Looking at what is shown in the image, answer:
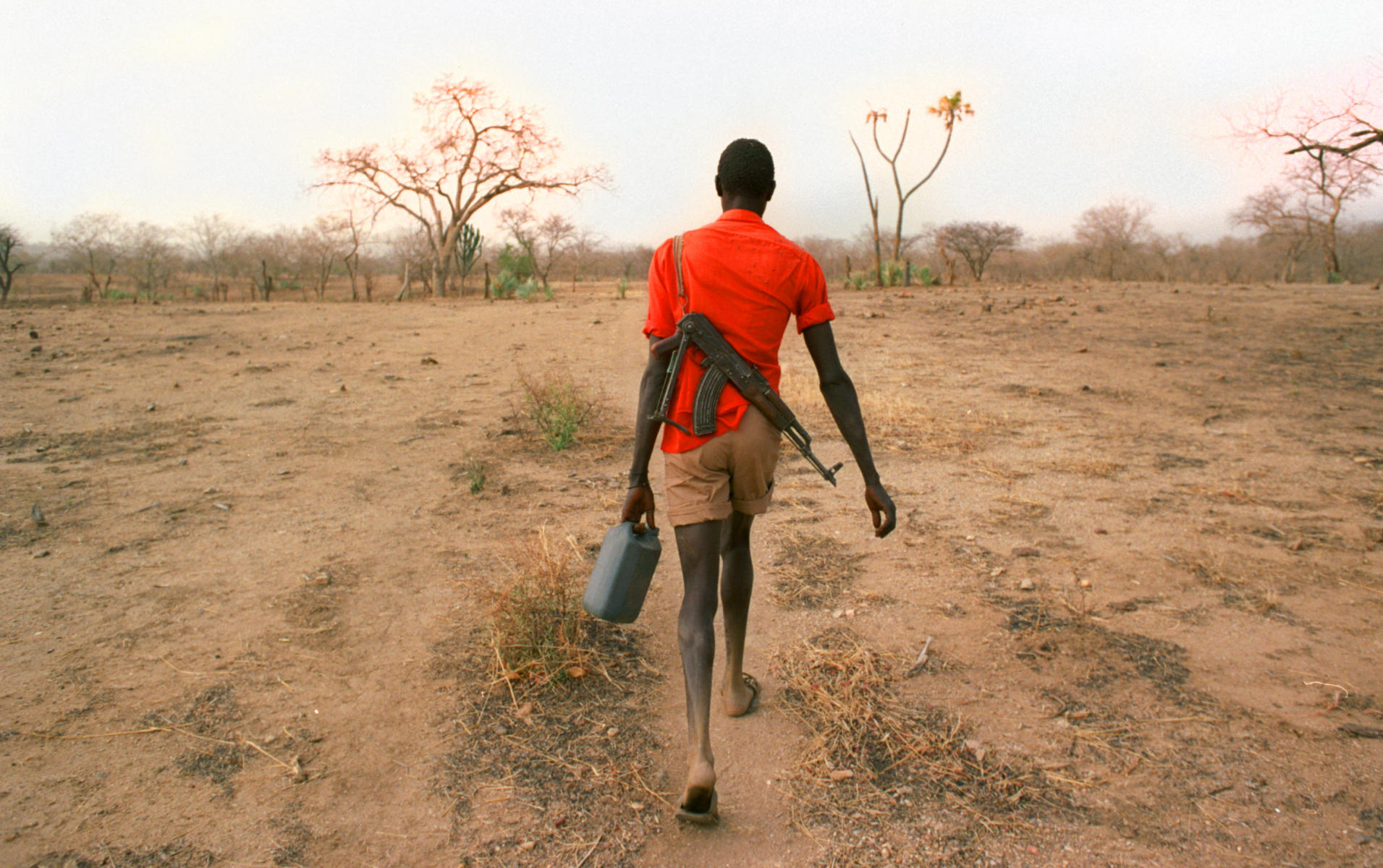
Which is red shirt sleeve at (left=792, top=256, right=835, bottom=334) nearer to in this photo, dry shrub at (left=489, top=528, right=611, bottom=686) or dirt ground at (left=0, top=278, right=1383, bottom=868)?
dirt ground at (left=0, top=278, right=1383, bottom=868)

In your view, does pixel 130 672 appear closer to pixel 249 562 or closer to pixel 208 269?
pixel 249 562

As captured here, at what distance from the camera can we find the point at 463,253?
2967cm

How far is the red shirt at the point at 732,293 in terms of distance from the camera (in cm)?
194

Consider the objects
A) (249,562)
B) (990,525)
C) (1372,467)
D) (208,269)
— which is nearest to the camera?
(249,562)

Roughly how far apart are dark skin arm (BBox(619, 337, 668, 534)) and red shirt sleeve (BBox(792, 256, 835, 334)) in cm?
37

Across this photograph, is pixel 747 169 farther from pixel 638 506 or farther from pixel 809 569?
pixel 809 569

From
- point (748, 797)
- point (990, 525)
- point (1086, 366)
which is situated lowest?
point (748, 797)

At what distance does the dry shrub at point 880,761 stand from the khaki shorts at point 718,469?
783 millimetres

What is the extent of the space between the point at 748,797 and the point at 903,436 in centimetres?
409

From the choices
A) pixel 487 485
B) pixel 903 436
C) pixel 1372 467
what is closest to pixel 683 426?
pixel 487 485

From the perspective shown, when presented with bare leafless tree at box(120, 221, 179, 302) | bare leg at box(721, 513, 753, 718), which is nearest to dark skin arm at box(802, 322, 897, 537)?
bare leg at box(721, 513, 753, 718)

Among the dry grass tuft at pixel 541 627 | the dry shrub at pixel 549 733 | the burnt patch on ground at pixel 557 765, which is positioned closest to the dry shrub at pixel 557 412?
the dry shrub at pixel 549 733

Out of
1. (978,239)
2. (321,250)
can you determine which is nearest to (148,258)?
(321,250)

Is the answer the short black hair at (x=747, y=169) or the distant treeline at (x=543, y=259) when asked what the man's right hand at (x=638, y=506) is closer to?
the short black hair at (x=747, y=169)
